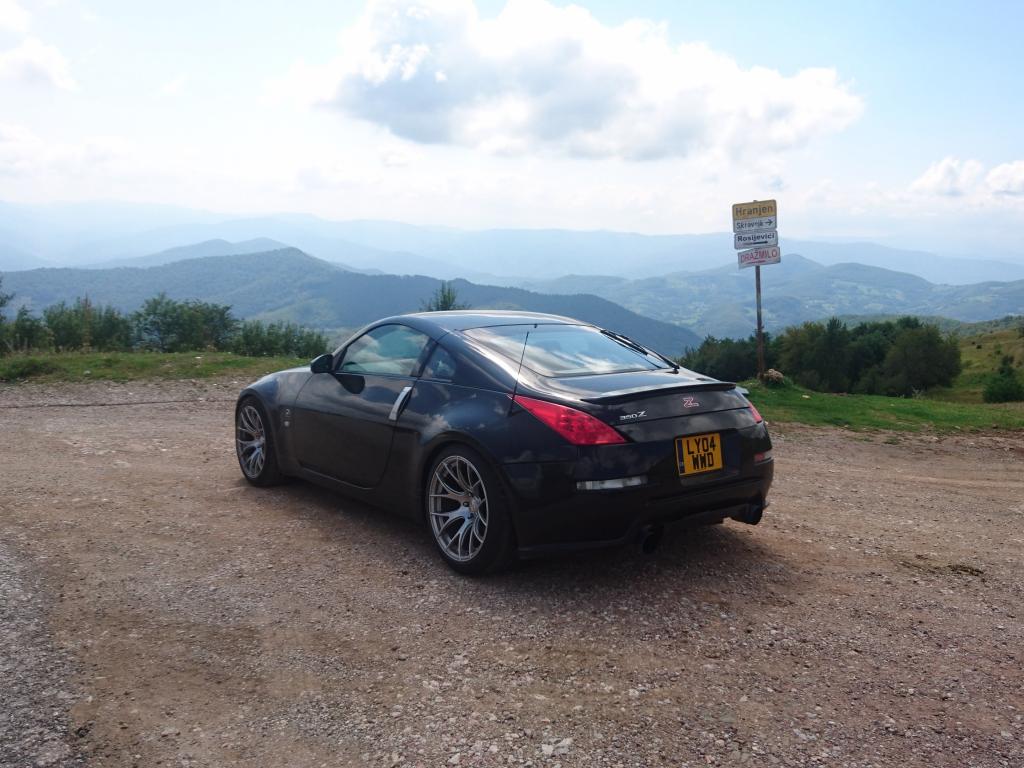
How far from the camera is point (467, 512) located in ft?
14.4

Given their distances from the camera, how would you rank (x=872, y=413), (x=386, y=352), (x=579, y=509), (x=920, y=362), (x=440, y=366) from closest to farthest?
1. (x=579, y=509)
2. (x=440, y=366)
3. (x=386, y=352)
4. (x=872, y=413)
5. (x=920, y=362)

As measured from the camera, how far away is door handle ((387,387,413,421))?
16.0 ft

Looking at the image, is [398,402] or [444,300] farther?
[444,300]

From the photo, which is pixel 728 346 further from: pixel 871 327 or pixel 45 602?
pixel 45 602

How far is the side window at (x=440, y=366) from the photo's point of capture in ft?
15.6

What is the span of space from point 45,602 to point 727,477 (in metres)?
3.72

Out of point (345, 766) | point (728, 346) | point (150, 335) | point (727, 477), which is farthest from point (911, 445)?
point (728, 346)

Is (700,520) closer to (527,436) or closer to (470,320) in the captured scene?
(527,436)

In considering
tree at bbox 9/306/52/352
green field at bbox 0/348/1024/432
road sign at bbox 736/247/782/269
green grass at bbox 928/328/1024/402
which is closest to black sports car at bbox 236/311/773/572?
green field at bbox 0/348/1024/432

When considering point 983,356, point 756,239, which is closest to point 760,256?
point 756,239

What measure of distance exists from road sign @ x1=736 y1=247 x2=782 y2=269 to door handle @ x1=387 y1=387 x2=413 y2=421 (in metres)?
10.9

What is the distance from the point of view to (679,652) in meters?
3.48

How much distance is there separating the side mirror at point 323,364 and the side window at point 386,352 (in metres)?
0.10

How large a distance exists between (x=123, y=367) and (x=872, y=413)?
45.5 ft
